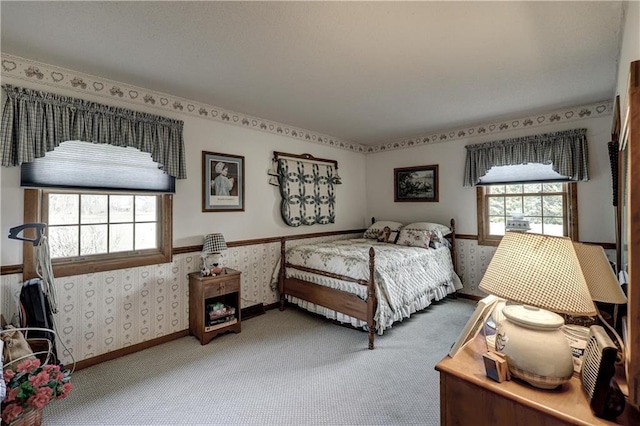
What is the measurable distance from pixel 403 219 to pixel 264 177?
2.41m

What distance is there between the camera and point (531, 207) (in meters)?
3.78

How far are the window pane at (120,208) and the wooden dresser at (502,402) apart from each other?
9.67 ft

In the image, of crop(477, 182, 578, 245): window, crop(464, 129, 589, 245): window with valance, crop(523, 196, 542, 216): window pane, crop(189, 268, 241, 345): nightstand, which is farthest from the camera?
crop(523, 196, 542, 216): window pane

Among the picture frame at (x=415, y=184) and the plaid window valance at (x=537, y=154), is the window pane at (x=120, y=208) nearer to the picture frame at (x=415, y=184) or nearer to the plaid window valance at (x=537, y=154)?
the picture frame at (x=415, y=184)

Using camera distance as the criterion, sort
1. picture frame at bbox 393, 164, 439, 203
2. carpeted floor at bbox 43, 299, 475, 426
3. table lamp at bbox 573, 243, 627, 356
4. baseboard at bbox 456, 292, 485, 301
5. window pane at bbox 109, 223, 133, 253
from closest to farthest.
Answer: table lamp at bbox 573, 243, 627, 356 < carpeted floor at bbox 43, 299, 475, 426 < window pane at bbox 109, 223, 133, 253 < baseboard at bbox 456, 292, 485, 301 < picture frame at bbox 393, 164, 439, 203

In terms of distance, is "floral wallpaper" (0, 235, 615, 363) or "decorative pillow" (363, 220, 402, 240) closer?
"floral wallpaper" (0, 235, 615, 363)

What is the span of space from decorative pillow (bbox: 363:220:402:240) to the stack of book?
96.9 inches

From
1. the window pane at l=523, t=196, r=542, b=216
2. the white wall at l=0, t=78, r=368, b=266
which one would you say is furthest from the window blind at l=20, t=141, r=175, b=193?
the window pane at l=523, t=196, r=542, b=216

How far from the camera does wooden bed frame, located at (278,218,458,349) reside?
2826 mm

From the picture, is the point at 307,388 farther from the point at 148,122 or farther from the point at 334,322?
the point at 148,122

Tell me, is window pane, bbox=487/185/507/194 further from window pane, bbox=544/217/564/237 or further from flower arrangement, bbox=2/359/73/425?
flower arrangement, bbox=2/359/73/425

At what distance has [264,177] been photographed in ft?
12.7

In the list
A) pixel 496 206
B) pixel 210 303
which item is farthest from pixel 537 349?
pixel 496 206

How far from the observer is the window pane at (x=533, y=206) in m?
3.72
